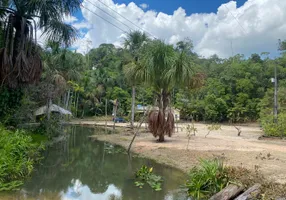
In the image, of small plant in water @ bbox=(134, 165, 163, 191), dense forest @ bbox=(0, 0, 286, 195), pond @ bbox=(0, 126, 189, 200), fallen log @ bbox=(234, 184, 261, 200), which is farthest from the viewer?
dense forest @ bbox=(0, 0, 286, 195)

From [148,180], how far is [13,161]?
421 cm

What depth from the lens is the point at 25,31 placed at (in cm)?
1283

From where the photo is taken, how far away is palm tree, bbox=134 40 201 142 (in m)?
16.5

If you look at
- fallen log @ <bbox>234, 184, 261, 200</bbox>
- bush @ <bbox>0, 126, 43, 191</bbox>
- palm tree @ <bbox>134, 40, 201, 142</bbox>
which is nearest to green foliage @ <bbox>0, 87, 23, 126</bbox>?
bush @ <bbox>0, 126, 43, 191</bbox>

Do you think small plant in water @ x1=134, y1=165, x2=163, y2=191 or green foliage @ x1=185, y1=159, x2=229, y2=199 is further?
small plant in water @ x1=134, y1=165, x2=163, y2=191

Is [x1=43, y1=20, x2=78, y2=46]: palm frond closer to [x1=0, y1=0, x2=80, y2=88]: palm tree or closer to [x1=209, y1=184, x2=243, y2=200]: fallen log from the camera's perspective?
[x1=0, y1=0, x2=80, y2=88]: palm tree

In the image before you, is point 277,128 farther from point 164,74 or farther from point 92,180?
point 92,180

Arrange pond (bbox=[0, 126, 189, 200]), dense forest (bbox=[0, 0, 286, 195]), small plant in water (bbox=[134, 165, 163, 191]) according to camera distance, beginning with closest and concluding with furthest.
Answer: pond (bbox=[0, 126, 189, 200])
small plant in water (bbox=[134, 165, 163, 191])
dense forest (bbox=[0, 0, 286, 195])

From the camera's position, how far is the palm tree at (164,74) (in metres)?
16.5

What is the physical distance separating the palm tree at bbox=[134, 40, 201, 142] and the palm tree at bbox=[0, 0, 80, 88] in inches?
217

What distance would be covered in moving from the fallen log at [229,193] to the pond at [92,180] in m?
1.37

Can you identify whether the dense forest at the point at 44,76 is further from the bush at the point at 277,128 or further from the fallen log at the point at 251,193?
the fallen log at the point at 251,193

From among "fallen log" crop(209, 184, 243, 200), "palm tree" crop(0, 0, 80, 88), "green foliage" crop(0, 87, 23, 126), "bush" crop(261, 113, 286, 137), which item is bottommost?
"fallen log" crop(209, 184, 243, 200)

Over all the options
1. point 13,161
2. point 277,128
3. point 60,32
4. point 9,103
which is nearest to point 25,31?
point 60,32
